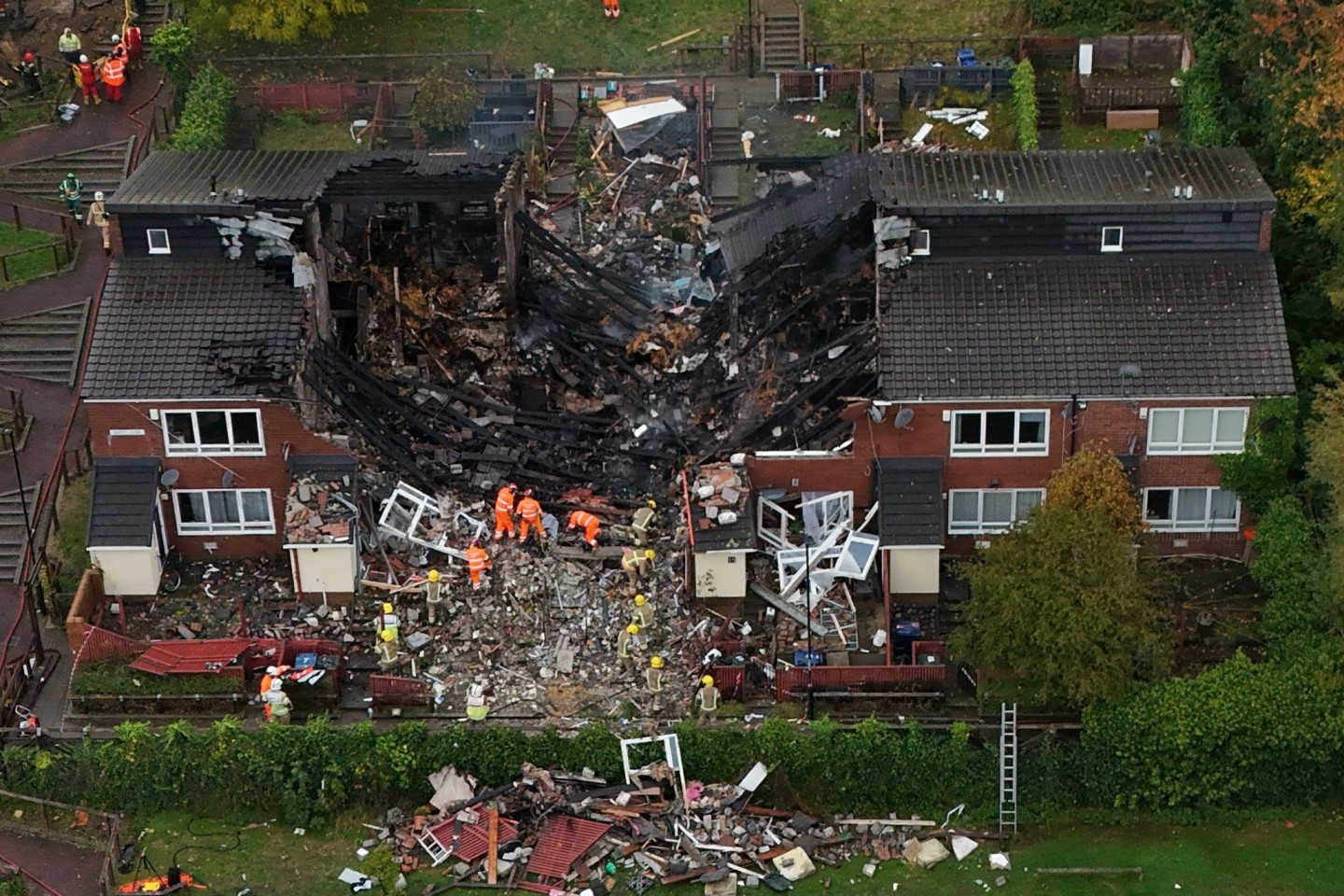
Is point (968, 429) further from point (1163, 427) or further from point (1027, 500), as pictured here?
point (1163, 427)

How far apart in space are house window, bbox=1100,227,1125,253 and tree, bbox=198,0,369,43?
85.1 ft

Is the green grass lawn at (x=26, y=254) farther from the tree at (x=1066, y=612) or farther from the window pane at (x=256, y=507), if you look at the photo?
the tree at (x=1066, y=612)

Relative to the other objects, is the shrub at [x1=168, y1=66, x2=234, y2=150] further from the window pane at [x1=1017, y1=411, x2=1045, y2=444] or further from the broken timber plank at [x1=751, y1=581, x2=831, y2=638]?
the window pane at [x1=1017, y1=411, x2=1045, y2=444]

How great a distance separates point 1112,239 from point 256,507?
23.2 meters

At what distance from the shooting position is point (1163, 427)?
65.9m

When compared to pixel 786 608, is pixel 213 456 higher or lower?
higher

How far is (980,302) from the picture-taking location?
66875mm

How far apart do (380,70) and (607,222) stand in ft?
32.6

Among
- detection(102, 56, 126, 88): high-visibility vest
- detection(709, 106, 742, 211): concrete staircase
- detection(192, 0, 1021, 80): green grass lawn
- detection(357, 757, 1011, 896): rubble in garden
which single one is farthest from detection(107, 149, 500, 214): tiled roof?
detection(357, 757, 1011, 896): rubble in garden

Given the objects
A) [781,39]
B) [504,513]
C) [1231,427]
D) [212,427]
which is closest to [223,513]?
[212,427]

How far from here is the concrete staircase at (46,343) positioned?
73.8 m

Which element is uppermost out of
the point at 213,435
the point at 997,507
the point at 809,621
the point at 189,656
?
the point at 213,435

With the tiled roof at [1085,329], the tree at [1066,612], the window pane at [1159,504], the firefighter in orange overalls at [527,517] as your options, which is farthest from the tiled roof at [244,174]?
the window pane at [1159,504]

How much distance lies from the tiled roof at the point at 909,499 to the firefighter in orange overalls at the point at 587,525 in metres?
7.28
